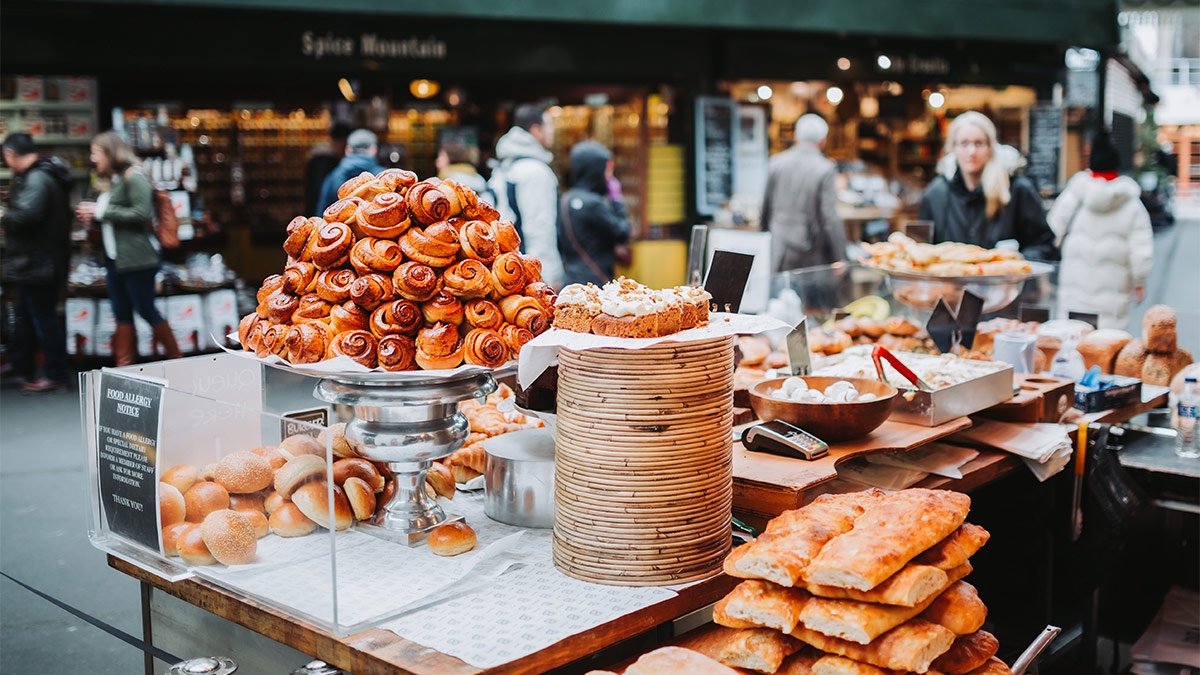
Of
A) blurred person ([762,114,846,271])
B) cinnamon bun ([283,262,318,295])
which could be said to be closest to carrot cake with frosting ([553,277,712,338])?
cinnamon bun ([283,262,318,295])

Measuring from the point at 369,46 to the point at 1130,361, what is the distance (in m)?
7.09

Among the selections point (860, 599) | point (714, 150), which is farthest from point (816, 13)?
point (860, 599)

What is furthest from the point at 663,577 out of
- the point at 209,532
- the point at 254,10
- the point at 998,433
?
the point at 254,10

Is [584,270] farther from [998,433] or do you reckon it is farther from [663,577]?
[663,577]

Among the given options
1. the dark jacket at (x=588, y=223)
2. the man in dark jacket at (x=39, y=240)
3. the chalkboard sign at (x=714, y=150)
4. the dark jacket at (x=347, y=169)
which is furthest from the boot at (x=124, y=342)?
the chalkboard sign at (x=714, y=150)

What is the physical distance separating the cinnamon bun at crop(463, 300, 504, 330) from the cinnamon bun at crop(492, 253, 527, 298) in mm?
47

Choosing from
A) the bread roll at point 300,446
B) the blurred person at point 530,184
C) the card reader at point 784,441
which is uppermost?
the blurred person at point 530,184

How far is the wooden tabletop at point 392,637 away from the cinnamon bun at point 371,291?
695mm

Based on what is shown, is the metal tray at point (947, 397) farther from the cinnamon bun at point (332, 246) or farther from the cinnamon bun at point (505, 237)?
the cinnamon bun at point (332, 246)

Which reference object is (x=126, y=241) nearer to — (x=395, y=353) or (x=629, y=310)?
(x=395, y=353)

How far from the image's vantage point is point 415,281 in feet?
8.40

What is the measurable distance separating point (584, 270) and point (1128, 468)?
4.45m

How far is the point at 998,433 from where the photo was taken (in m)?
3.80

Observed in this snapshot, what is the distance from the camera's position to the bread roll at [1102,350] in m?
4.83
